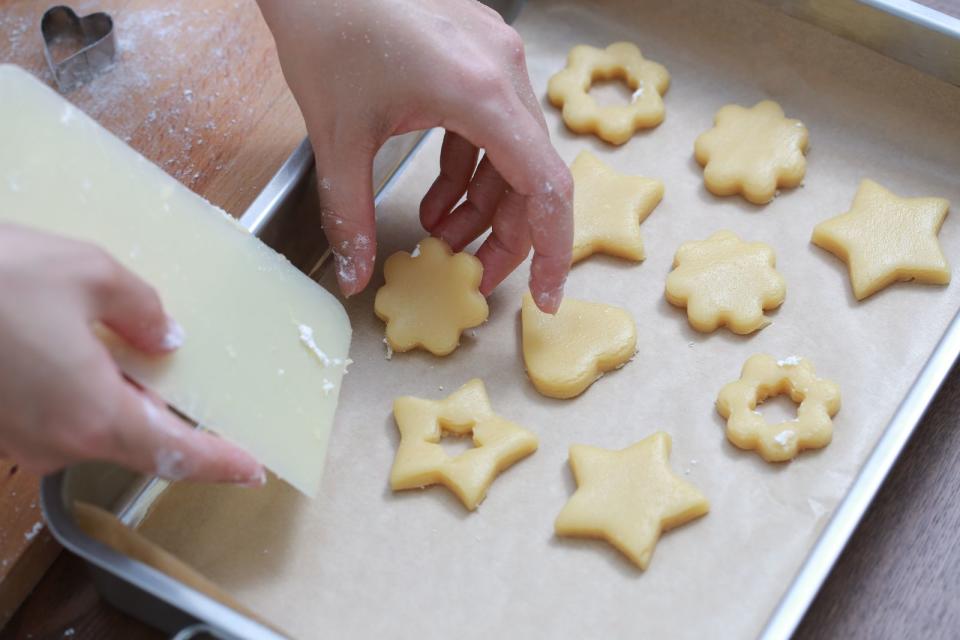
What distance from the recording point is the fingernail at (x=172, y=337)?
92 centimetres

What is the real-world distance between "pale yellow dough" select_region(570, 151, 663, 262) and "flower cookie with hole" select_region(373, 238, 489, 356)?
6.2 inches

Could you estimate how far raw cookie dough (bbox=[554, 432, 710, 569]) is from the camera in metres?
1.08

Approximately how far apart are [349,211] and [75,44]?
24.1 inches

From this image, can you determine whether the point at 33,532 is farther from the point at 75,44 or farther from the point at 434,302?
the point at 75,44

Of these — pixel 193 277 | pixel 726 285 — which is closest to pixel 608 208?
pixel 726 285

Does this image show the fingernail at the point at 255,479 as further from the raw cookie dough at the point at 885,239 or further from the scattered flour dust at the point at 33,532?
the raw cookie dough at the point at 885,239

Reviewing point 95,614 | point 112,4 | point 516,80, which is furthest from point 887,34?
point 95,614

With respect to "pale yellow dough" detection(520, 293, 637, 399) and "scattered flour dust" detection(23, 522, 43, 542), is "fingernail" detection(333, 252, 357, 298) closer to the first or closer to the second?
"pale yellow dough" detection(520, 293, 637, 399)

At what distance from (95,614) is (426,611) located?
1.15 feet

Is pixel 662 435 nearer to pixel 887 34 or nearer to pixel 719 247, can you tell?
pixel 719 247

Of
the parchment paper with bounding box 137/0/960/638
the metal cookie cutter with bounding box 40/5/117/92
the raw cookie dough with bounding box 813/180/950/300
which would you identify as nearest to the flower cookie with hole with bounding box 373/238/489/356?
the parchment paper with bounding box 137/0/960/638

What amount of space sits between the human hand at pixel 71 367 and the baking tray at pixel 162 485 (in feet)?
0.39

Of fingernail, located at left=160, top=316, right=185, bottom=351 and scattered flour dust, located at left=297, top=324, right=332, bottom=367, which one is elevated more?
fingernail, located at left=160, top=316, right=185, bottom=351

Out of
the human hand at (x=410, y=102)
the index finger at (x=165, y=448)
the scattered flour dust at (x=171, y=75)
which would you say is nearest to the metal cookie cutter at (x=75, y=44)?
the scattered flour dust at (x=171, y=75)
